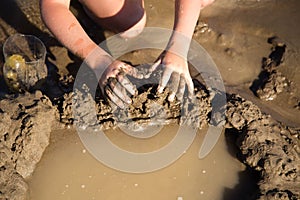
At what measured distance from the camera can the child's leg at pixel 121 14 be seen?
290cm

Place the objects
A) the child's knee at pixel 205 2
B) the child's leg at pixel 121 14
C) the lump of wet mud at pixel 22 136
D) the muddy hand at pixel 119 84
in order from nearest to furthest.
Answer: the lump of wet mud at pixel 22 136
the muddy hand at pixel 119 84
the child's leg at pixel 121 14
the child's knee at pixel 205 2

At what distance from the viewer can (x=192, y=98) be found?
253 centimetres

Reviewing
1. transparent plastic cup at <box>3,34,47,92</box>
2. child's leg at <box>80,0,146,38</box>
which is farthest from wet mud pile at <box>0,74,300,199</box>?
child's leg at <box>80,0,146,38</box>

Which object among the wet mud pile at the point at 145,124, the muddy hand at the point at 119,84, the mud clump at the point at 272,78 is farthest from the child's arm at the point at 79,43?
the mud clump at the point at 272,78

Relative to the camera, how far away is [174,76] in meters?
2.48

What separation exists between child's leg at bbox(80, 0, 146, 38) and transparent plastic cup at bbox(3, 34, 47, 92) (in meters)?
0.37

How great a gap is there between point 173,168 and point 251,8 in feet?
4.26

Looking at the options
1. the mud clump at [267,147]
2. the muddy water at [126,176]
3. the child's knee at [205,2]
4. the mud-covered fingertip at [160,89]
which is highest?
the child's knee at [205,2]

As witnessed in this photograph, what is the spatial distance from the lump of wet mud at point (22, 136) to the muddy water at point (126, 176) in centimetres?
5

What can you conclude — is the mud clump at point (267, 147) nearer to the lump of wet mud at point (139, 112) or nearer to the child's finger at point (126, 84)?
the lump of wet mud at point (139, 112)

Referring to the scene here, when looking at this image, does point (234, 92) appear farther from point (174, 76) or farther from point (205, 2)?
point (205, 2)

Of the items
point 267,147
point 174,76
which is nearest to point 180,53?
point 174,76

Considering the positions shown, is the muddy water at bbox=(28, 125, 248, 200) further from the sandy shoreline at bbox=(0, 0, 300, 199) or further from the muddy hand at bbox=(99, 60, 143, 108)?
the muddy hand at bbox=(99, 60, 143, 108)

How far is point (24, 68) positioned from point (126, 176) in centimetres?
83
